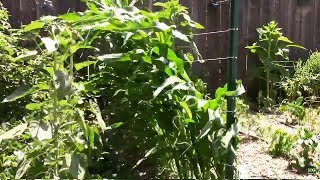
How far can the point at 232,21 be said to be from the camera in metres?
3.76

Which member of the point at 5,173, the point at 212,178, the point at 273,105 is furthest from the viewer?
the point at 273,105

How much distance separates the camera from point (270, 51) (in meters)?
7.00

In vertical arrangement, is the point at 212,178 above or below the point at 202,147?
below

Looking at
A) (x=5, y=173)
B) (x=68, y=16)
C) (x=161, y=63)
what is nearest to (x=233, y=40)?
(x=161, y=63)

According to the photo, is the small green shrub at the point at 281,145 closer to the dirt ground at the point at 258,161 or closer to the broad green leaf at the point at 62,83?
the dirt ground at the point at 258,161

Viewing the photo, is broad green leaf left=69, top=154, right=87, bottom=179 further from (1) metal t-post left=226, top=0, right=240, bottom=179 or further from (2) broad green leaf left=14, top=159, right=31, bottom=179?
(1) metal t-post left=226, top=0, right=240, bottom=179

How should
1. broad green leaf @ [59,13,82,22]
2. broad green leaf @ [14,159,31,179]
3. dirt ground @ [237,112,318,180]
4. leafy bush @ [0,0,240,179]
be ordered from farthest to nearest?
dirt ground @ [237,112,318,180], broad green leaf @ [59,13,82,22], leafy bush @ [0,0,240,179], broad green leaf @ [14,159,31,179]

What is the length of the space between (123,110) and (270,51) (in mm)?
3551

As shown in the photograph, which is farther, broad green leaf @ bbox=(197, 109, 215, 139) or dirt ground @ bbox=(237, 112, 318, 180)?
dirt ground @ bbox=(237, 112, 318, 180)

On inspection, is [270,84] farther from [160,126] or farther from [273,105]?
[160,126]

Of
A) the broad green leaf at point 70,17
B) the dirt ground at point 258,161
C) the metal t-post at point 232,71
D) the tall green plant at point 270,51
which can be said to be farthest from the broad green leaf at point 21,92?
the tall green plant at point 270,51

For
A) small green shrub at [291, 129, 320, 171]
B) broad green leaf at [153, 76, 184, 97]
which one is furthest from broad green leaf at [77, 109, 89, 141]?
small green shrub at [291, 129, 320, 171]

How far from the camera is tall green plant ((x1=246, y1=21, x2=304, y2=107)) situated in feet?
22.6

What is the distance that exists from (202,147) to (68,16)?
4.03 ft
